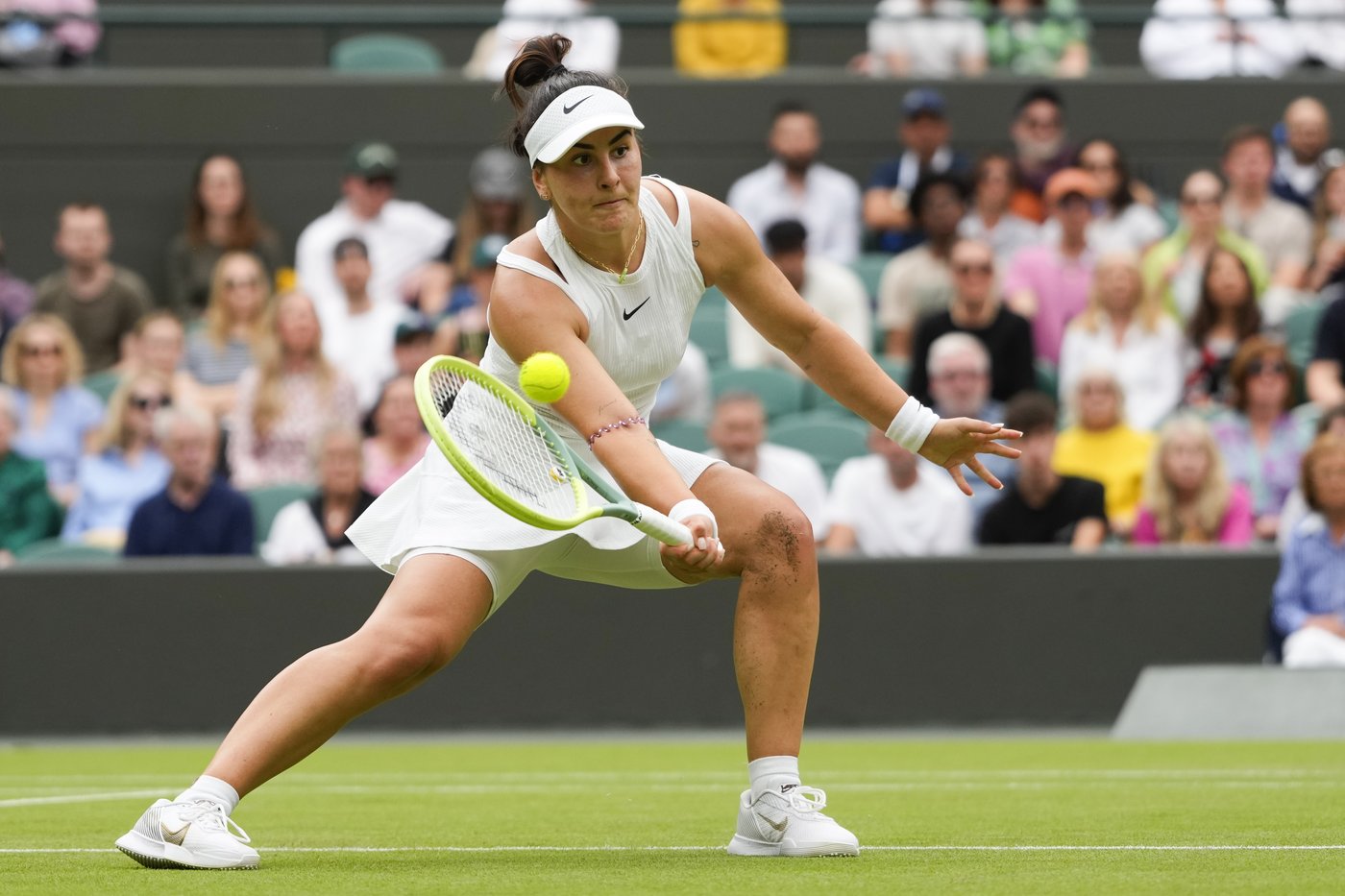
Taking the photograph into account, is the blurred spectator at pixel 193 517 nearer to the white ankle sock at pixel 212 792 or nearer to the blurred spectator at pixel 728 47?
the blurred spectator at pixel 728 47

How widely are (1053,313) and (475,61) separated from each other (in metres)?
4.58

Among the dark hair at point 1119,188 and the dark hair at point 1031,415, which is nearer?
the dark hair at point 1031,415

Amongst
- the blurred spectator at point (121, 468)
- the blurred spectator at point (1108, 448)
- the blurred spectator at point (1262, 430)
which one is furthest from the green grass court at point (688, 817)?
the blurred spectator at point (1262, 430)

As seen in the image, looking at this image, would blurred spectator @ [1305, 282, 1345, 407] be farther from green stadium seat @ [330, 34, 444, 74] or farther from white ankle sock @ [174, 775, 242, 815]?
white ankle sock @ [174, 775, 242, 815]

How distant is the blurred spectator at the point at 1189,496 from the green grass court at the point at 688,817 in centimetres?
137

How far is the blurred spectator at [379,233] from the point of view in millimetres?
11938

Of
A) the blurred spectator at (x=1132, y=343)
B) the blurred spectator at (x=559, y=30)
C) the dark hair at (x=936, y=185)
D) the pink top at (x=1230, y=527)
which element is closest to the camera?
the pink top at (x=1230, y=527)

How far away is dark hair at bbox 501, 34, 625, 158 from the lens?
4.54m

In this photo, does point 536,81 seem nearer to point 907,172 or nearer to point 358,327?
point 358,327

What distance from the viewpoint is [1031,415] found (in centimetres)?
969

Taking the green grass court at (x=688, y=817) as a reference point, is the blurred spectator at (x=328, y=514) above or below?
above

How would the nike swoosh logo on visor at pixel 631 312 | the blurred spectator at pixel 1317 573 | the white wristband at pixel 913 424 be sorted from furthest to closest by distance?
the blurred spectator at pixel 1317 573, the white wristband at pixel 913 424, the nike swoosh logo on visor at pixel 631 312

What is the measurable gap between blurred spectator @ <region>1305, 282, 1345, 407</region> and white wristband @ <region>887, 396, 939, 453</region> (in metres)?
6.27

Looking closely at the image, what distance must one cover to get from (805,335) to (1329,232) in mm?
7750
